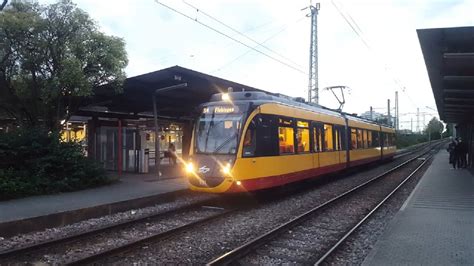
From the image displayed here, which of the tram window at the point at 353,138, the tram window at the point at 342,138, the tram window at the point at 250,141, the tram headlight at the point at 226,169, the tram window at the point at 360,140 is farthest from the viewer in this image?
the tram window at the point at 360,140

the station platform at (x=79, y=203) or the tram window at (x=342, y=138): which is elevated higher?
the tram window at (x=342, y=138)

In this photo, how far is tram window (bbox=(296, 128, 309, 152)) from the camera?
1393 cm

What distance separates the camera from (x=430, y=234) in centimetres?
815

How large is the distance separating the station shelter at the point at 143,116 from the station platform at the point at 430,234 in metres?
6.26

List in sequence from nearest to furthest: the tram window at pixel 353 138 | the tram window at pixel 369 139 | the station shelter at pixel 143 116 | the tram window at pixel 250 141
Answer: the tram window at pixel 250 141, the station shelter at pixel 143 116, the tram window at pixel 353 138, the tram window at pixel 369 139

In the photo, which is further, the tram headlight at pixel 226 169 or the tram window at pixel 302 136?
the tram window at pixel 302 136

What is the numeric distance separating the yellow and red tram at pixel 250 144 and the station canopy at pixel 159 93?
3.82 feet

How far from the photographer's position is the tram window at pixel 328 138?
54.3 feet

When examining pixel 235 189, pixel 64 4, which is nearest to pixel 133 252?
pixel 235 189

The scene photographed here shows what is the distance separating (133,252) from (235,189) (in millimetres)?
4080

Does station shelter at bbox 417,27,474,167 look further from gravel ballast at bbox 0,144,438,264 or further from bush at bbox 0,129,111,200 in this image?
bush at bbox 0,129,111,200

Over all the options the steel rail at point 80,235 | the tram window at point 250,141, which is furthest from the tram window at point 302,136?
the steel rail at point 80,235

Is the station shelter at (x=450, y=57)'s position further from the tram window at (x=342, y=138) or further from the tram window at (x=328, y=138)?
the tram window at (x=342, y=138)

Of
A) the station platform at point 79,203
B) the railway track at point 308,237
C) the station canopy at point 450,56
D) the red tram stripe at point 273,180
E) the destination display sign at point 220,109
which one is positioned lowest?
the railway track at point 308,237
